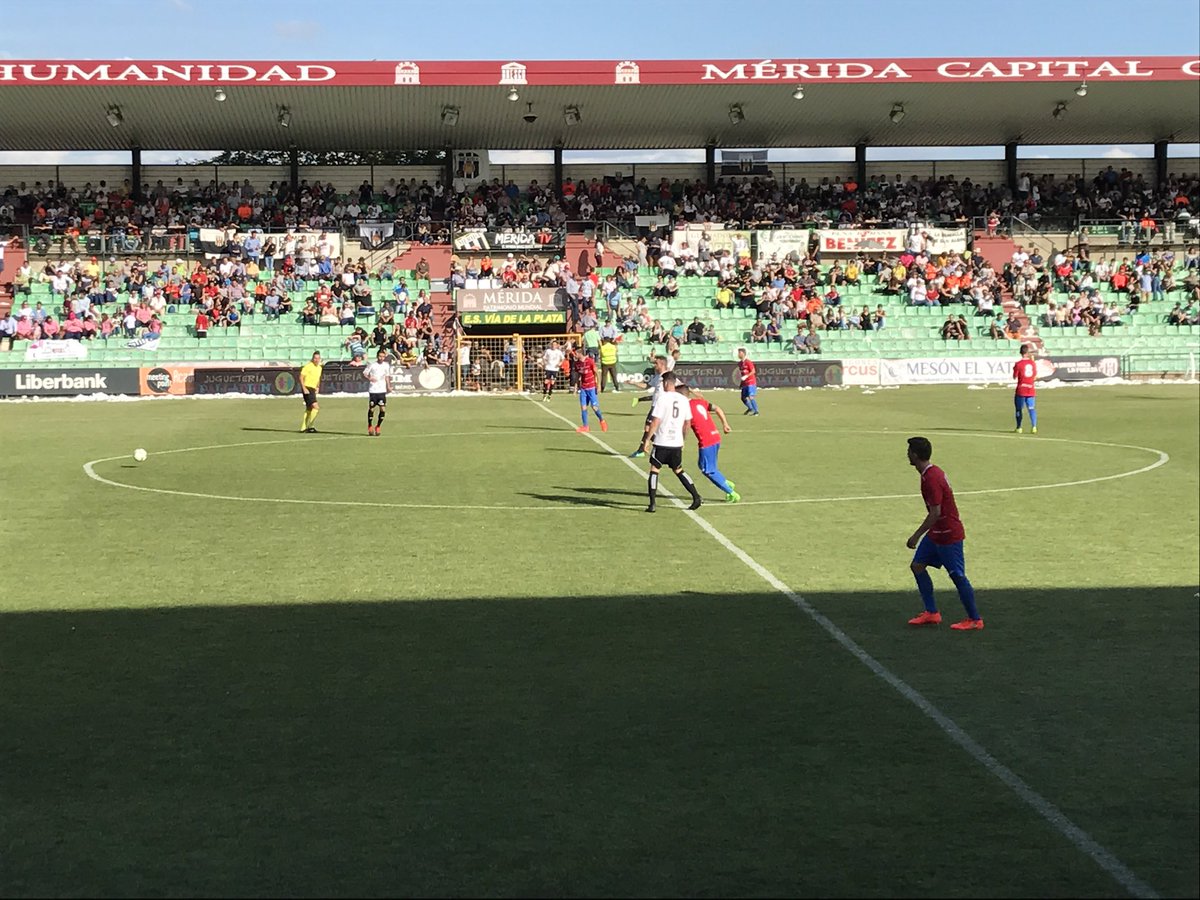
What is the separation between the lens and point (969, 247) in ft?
185

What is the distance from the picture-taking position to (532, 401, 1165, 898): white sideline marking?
6.33 meters

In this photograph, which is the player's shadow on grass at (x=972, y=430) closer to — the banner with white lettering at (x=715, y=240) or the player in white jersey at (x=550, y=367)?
the player in white jersey at (x=550, y=367)

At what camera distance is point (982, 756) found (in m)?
8.04

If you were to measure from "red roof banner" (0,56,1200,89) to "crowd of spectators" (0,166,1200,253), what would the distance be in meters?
7.03

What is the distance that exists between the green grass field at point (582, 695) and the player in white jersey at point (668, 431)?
466 mm

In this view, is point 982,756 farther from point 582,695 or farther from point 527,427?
point 527,427

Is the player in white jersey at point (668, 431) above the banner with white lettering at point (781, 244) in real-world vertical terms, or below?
below

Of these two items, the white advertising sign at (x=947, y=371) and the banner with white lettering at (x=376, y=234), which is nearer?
the white advertising sign at (x=947, y=371)

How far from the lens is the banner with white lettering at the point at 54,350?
150 ft

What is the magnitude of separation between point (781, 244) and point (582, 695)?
155 feet

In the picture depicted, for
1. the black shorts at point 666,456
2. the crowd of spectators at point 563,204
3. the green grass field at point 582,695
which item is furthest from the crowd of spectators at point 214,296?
the black shorts at point 666,456

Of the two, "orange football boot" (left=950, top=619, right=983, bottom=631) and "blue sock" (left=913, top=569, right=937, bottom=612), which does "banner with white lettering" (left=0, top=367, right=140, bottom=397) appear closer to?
"blue sock" (left=913, top=569, right=937, bottom=612)

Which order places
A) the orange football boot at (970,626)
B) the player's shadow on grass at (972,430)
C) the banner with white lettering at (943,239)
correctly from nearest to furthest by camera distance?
the orange football boot at (970,626) → the player's shadow on grass at (972,430) → the banner with white lettering at (943,239)

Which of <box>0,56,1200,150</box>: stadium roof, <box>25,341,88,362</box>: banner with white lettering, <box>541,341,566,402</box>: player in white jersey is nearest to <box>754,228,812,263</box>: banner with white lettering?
<box>0,56,1200,150</box>: stadium roof
